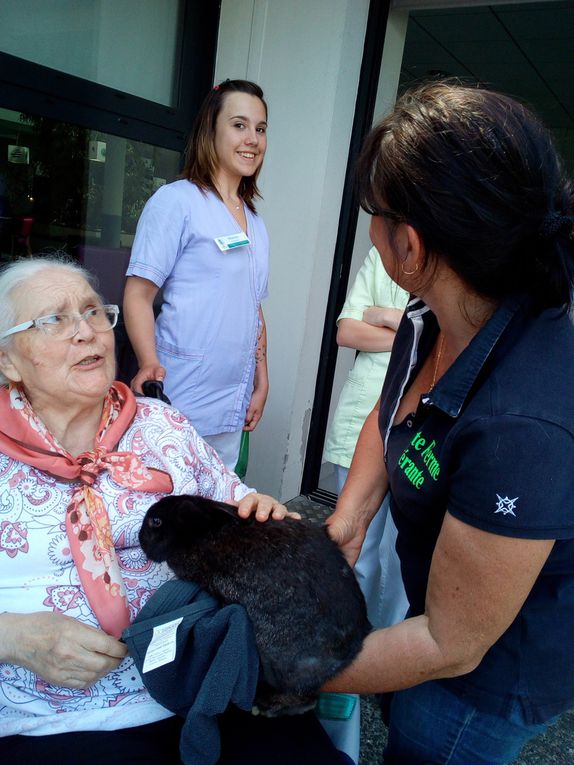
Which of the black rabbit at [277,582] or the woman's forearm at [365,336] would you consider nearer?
the black rabbit at [277,582]

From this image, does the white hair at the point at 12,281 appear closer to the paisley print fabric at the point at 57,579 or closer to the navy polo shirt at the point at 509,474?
the paisley print fabric at the point at 57,579

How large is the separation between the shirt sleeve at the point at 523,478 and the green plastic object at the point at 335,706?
848 millimetres

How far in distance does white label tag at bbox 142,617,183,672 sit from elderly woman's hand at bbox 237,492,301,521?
1.11ft

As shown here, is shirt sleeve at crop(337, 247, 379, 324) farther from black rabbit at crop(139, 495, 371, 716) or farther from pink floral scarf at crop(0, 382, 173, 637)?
black rabbit at crop(139, 495, 371, 716)

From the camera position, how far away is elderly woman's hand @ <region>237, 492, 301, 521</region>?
1.61 meters

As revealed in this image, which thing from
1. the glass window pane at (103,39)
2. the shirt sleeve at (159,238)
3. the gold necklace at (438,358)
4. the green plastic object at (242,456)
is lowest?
the green plastic object at (242,456)

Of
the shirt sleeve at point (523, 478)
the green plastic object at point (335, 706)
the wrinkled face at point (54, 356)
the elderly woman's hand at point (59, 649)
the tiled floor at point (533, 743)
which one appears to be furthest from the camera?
the tiled floor at point (533, 743)

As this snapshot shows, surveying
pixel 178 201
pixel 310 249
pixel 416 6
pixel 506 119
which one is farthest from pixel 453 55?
pixel 506 119

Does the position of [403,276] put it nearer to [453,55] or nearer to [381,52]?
[381,52]

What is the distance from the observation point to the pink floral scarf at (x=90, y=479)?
66.4 inches

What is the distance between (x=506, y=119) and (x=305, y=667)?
1177mm

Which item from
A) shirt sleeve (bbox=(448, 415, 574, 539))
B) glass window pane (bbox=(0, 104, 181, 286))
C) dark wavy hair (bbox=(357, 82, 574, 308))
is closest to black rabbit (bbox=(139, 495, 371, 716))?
shirt sleeve (bbox=(448, 415, 574, 539))

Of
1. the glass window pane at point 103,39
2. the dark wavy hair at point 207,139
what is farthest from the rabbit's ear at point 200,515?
the glass window pane at point 103,39

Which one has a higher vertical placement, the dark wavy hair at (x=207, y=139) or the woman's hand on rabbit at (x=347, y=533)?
the dark wavy hair at (x=207, y=139)
